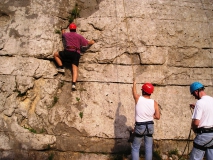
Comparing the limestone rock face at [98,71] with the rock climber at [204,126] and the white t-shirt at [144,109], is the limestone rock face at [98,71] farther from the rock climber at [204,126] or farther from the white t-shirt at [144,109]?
the rock climber at [204,126]

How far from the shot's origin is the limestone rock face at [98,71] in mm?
4762

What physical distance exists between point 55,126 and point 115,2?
359cm

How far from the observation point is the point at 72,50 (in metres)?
4.91

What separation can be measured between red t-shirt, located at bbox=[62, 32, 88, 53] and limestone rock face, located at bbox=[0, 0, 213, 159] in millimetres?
365

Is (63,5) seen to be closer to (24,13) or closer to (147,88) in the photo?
(24,13)

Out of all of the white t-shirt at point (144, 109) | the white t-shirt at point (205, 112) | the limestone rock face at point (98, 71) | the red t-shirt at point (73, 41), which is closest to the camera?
the white t-shirt at point (205, 112)

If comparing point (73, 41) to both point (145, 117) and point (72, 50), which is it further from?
point (145, 117)

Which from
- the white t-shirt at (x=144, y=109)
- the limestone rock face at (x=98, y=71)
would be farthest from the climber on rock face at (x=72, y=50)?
the white t-shirt at (x=144, y=109)

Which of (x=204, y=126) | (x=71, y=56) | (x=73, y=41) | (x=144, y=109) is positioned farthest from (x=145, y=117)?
(x=73, y=41)

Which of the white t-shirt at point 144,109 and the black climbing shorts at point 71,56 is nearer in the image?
the white t-shirt at point 144,109

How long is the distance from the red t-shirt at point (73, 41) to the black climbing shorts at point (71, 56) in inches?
3.7

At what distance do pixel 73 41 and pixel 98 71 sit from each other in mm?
942

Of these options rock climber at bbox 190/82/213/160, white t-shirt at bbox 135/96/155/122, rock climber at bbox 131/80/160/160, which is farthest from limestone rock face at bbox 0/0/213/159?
rock climber at bbox 190/82/213/160

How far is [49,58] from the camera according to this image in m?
5.17
